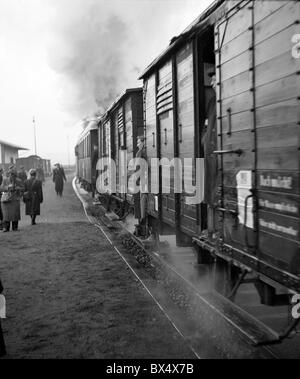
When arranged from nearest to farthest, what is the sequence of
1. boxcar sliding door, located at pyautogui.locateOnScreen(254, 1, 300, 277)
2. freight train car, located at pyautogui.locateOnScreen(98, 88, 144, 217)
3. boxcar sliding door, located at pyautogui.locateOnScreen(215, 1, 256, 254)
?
boxcar sliding door, located at pyautogui.locateOnScreen(254, 1, 300, 277) → boxcar sliding door, located at pyautogui.locateOnScreen(215, 1, 256, 254) → freight train car, located at pyautogui.locateOnScreen(98, 88, 144, 217)

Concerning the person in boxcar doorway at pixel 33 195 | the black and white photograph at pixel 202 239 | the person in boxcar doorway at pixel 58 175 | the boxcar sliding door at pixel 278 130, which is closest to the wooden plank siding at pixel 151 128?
the black and white photograph at pixel 202 239

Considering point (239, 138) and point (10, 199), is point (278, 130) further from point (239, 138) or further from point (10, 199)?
point (10, 199)

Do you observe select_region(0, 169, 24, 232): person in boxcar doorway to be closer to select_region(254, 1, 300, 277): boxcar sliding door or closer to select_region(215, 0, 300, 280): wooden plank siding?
select_region(215, 0, 300, 280): wooden plank siding

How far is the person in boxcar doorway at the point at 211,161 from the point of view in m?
4.61

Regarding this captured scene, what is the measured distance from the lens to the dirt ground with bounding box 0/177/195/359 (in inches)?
168

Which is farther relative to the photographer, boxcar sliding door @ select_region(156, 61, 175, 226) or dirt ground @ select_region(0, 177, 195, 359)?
boxcar sliding door @ select_region(156, 61, 175, 226)

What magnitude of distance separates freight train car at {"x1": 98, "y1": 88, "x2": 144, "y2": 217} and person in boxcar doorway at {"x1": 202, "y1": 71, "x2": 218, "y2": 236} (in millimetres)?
5030

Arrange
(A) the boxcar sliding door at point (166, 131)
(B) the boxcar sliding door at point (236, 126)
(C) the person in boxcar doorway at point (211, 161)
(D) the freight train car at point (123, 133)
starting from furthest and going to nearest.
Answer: (D) the freight train car at point (123, 133)
(A) the boxcar sliding door at point (166, 131)
(C) the person in boxcar doorway at point (211, 161)
(B) the boxcar sliding door at point (236, 126)

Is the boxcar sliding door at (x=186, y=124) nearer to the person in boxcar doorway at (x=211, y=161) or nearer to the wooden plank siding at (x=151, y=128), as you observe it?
the person in boxcar doorway at (x=211, y=161)

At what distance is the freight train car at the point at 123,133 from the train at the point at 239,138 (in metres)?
3.23

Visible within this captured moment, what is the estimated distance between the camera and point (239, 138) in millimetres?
3861

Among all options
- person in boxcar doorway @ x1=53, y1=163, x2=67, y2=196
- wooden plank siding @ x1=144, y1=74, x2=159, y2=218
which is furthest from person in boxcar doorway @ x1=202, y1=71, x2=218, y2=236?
person in boxcar doorway @ x1=53, y1=163, x2=67, y2=196
